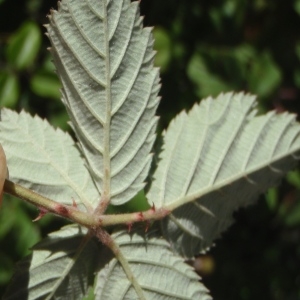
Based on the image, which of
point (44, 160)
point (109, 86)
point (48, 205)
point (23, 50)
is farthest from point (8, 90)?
point (48, 205)

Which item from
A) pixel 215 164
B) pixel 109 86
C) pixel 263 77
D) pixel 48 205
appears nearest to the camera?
pixel 48 205

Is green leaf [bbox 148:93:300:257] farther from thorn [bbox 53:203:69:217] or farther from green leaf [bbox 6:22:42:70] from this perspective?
green leaf [bbox 6:22:42:70]

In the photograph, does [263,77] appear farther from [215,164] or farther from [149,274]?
[149,274]

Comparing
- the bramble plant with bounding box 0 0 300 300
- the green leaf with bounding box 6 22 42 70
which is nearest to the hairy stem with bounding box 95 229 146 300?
the bramble plant with bounding box 0 0 300 300

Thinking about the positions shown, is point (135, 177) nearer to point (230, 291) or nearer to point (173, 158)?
point (173, 158)

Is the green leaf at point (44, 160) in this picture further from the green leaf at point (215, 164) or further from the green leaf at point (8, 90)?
the green leaf at point (8, 90)

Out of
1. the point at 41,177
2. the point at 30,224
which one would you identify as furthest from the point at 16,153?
the point at 30,224

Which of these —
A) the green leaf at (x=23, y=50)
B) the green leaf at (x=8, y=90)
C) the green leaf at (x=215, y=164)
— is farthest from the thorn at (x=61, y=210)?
the green leaf at (x=23, y=50)
